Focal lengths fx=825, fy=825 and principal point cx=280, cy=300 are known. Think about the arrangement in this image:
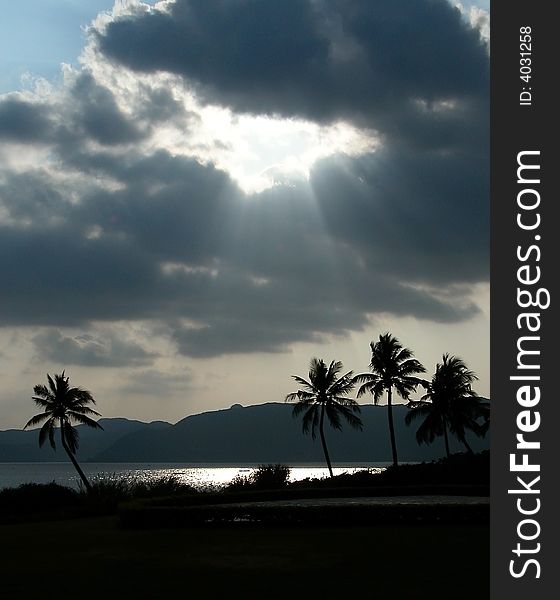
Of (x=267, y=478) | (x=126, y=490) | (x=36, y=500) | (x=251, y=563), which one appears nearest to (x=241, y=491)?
(x=126, y=490)

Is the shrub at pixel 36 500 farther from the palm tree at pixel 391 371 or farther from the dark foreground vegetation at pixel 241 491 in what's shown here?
the palm tree at pixel 391 371

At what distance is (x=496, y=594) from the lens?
10680 millimetres

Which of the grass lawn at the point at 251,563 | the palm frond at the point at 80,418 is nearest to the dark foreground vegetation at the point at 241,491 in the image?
the grass lawn at the point at 251,563

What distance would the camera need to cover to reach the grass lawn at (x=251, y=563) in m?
17.1

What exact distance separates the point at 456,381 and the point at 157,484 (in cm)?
2937

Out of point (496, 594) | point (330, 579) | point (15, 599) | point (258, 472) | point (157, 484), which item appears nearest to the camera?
point (496, 594)

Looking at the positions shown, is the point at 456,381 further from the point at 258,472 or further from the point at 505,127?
the point at 505,127

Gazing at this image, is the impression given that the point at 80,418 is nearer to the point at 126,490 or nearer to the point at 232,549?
the point at 126,490

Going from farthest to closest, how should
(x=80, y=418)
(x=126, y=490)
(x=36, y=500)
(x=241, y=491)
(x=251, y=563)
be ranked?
(x=80, y=418) < (x=241, y=491) < (x=126, y=490) < (x=36, y=500) < (x=251, y=563)

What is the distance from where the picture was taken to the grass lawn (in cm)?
1706

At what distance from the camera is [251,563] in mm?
20656

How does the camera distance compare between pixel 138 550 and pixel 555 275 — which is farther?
pixel 138 550

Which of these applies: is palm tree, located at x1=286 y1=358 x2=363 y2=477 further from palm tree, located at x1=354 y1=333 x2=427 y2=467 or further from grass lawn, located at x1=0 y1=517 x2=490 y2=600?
grass lawn, located at x1=0 y1=517 x2=490 y2=600

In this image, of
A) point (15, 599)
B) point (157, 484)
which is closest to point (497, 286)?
point (15, 599)
